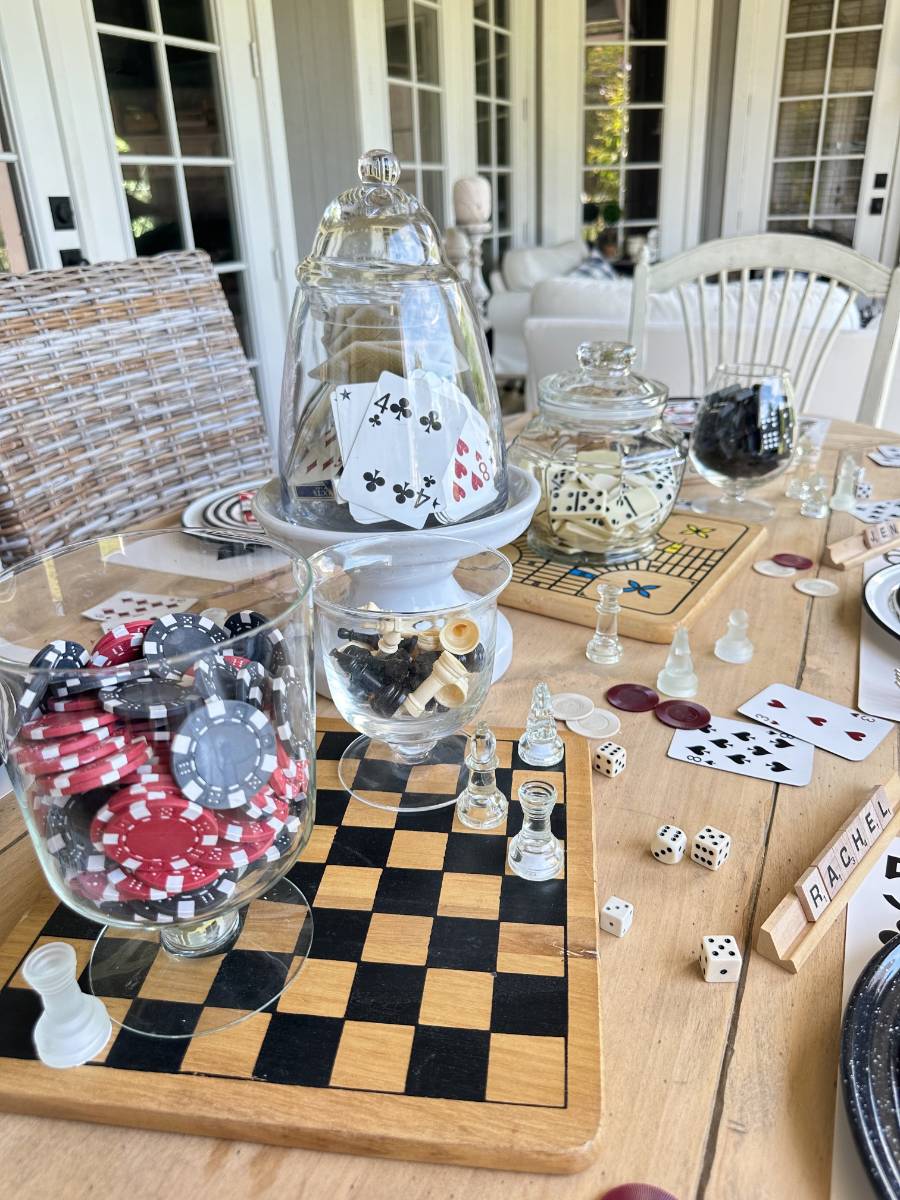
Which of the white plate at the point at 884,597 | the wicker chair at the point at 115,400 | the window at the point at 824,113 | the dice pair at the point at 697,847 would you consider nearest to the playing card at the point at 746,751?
the dice pair at the point at 697,847

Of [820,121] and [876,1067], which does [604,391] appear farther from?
[820,121]

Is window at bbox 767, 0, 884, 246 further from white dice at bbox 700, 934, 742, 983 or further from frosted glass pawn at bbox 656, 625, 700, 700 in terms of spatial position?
white dice at bbox 700, 934, 742, 983

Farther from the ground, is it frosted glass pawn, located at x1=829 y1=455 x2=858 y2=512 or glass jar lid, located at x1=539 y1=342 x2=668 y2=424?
glass jar lid, located at x1=539 y1=342 x2=668 y2=424

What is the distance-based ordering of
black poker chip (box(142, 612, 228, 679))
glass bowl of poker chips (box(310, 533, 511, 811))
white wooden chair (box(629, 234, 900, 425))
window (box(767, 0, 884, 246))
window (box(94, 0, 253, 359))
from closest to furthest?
1. black poker chip (box(142, 612, 228, 679))
2. glass bowl of poker chips (box(310, 533, 511, 811))
3. white wooden chair (box(629, 234, 900, 425))
4. window (box(94, 0, 253, 359))
5. window (box(767, 0, 884, 246))

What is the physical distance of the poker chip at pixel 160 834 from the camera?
0.41m

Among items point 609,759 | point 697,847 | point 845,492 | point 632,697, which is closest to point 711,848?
point 697,847

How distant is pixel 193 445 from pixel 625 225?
531 cm

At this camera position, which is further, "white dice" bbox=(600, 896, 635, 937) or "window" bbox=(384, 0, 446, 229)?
"window" bbox=(384, 0, 446, 229)

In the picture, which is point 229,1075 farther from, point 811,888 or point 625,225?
point 625,225

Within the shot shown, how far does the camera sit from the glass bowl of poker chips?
602mm

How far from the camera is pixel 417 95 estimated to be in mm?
4031

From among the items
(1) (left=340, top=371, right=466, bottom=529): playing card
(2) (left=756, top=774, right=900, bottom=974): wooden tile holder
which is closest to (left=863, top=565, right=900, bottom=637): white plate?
(2) (left=756, top=774, right=900, bottom=974): wooden tile holder

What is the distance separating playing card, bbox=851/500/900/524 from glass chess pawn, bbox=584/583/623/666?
0.56 metres

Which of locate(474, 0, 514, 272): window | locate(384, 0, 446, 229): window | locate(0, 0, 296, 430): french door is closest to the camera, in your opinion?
locate(0, 0, 296, 430): french door
